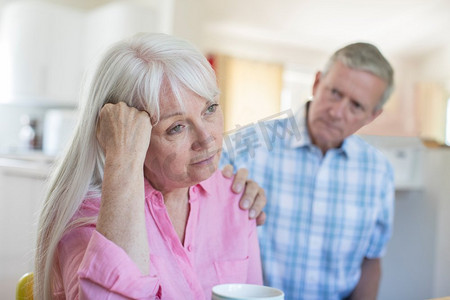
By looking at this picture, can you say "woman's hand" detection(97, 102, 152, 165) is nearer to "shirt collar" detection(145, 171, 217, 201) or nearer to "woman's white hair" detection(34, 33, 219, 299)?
"woman's white hair" detection(34, 33, 219, 299)

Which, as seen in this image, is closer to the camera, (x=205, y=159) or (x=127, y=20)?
(x=205, y=159)

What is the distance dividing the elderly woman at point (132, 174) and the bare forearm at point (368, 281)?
0.56m

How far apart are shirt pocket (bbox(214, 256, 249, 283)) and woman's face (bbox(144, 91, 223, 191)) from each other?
0.18 m

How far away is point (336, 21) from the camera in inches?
202

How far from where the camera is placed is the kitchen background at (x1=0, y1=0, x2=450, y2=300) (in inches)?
65.7

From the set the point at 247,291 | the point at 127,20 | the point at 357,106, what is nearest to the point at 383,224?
the point at 357,106

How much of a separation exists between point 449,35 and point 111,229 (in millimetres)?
4770

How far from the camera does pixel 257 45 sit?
5445 mm

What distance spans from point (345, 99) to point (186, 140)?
50 centimetres

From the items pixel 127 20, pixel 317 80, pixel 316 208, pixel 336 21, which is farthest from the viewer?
pixel 336 21

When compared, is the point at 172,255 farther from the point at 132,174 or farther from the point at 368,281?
the point at 368,281

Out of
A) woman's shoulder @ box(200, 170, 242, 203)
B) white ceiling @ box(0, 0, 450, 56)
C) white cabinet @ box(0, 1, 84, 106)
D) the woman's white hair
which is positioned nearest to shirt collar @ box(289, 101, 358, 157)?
woman's shoulder @ box(200, 170, 242, 203)

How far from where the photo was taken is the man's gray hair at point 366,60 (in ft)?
3.17

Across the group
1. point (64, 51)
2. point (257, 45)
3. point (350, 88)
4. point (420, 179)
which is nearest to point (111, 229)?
point (350, 88)
